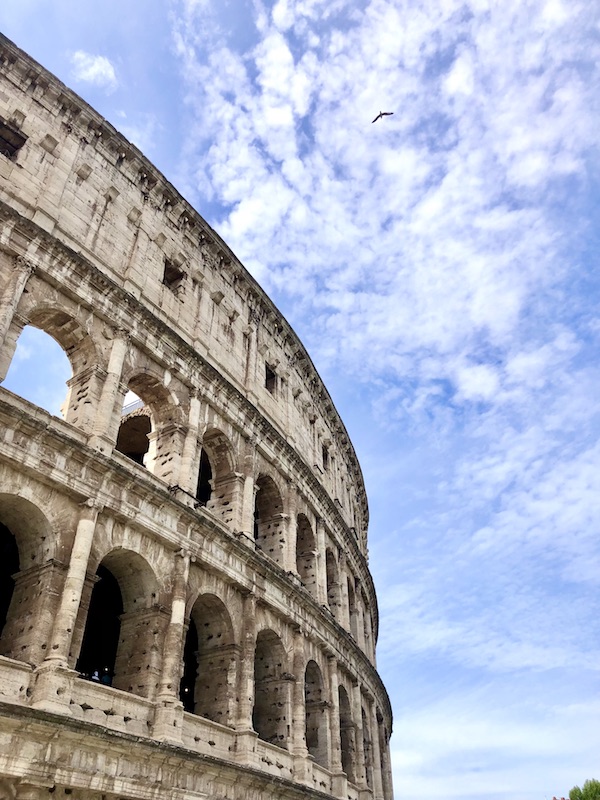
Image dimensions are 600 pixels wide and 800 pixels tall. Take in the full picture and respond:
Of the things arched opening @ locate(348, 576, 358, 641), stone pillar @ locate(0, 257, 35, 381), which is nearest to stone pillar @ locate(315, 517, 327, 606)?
arched opening @ locate(348, 576, 358, 641)

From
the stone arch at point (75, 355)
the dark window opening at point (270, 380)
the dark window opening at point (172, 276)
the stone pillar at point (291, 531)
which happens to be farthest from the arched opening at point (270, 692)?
the dark window opening at point (172, 276)

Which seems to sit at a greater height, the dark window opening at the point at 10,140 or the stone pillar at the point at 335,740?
the dark window opening at the point at 10,140

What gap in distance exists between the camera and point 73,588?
34.8ft

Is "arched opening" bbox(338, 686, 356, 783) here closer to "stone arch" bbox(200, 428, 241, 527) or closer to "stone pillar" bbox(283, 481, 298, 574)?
"stone pillar" bbox(283, 481, 298, 574)

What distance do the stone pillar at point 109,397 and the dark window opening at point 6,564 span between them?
8.78 feet

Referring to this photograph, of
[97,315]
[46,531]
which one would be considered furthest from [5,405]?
[97,315]

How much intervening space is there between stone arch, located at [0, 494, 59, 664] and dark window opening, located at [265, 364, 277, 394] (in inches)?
398

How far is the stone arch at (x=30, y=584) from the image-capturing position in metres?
10.2

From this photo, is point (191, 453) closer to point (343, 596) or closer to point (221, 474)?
point (221, 474)

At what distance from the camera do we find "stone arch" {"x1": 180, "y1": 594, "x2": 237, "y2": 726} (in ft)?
43.5

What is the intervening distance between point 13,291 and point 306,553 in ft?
37.1

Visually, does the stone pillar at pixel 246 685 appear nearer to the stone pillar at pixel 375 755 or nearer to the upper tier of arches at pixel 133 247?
the upper tier of arches at pixel 133 247

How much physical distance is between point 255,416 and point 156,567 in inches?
230

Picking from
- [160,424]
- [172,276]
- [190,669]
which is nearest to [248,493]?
[160,424]
